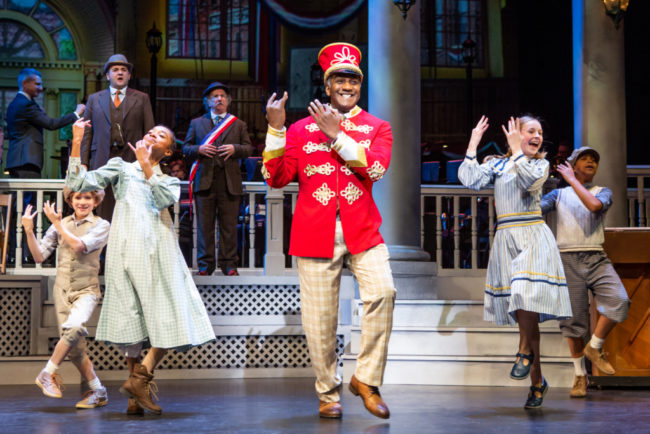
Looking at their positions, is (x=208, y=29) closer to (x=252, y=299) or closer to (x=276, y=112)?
(x=252, y=299)

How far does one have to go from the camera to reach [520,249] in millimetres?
4742

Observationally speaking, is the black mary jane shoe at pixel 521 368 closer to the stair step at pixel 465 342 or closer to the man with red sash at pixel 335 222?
the man with red sash at pixel 335 222

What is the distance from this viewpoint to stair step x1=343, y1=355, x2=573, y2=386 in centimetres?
596

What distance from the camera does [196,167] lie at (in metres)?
7.11

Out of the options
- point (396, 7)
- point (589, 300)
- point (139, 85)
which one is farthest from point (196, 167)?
point (139, 85)

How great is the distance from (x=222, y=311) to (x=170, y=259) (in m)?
2.55

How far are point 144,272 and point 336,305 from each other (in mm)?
1030

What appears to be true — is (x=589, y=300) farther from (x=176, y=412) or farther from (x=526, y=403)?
(x=176, y=412)

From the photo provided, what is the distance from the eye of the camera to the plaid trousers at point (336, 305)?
397 cm

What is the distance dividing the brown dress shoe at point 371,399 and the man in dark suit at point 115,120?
3.29 m

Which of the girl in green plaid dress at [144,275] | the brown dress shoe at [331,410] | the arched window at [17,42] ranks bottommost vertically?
the brown dress shoe at [331,410]

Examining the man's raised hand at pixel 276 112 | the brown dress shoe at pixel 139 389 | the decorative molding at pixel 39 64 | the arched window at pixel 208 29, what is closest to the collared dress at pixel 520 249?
the man's raised hand at pixel 276 112

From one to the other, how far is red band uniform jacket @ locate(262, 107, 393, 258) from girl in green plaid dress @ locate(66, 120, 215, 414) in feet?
2.32

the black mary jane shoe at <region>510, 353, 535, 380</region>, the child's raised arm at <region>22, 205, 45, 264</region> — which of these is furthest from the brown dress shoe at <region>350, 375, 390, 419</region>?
the child's raised arm at <region>22, 205, 45, 264</region>
